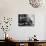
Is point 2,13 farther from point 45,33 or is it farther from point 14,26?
point 45,33

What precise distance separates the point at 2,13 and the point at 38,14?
0.99 m

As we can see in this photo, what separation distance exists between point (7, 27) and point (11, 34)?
0.22 meters

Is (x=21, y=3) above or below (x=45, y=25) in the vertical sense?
above

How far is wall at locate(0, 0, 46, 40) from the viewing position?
336 cm

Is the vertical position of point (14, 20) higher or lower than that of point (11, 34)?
higher

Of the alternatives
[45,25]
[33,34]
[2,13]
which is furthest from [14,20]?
[45,25]

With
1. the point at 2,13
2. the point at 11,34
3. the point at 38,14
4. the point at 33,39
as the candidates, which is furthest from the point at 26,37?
the point at 2,13

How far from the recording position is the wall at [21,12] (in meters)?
3.36

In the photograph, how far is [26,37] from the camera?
132 inches

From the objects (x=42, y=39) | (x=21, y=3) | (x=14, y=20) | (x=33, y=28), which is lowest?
(x=42, y=39)

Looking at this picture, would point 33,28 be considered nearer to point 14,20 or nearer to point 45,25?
point 45,25

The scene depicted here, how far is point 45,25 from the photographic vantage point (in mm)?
3381

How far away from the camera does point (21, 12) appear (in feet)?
11.1

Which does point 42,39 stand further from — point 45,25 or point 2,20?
point 2,20
